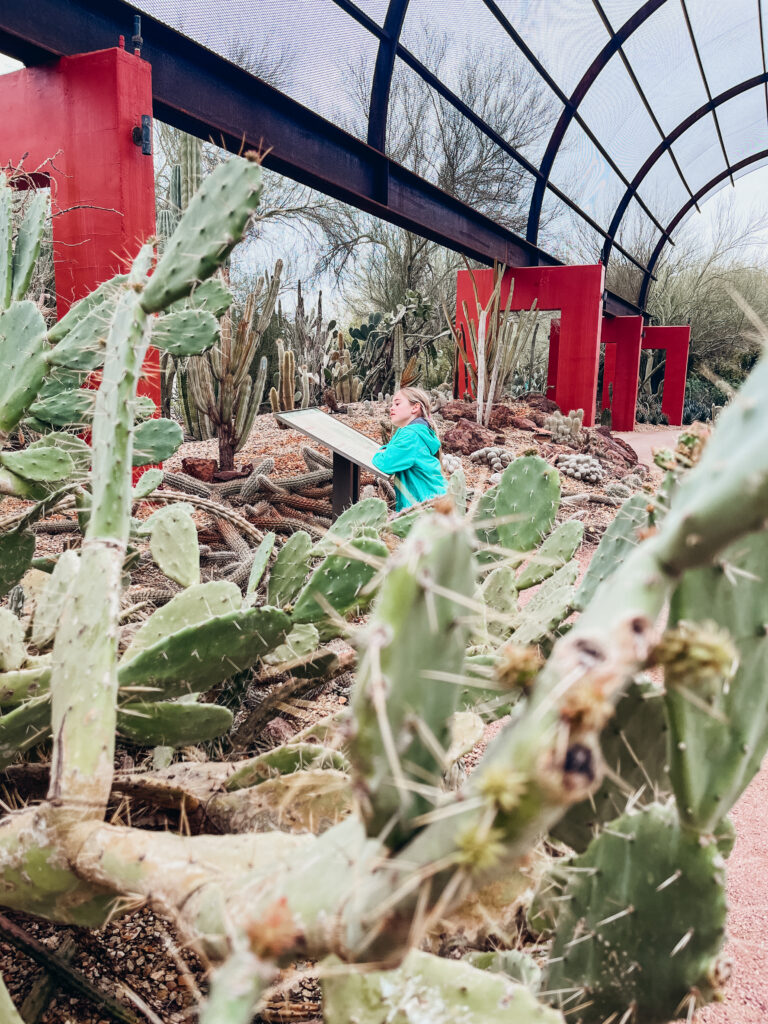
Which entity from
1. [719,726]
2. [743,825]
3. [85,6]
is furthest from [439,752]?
[85,6]

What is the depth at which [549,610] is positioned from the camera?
1.44 m

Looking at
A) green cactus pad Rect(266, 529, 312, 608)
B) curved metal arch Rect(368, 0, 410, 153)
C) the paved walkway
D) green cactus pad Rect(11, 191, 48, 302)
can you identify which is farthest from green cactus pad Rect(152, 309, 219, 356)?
the paved walkway

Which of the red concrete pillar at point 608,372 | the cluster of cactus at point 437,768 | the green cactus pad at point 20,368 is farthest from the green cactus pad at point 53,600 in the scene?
the red concrete pillar at point 608,372

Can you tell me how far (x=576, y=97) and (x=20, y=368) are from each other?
9.50 m

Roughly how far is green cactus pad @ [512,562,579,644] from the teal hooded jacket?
1812mm

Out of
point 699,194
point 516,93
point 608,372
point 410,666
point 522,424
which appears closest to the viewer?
point 410,666

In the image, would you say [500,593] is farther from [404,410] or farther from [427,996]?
[404,410]

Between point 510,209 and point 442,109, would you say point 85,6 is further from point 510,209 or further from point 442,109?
point 510,209

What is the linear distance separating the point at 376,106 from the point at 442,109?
3.59 m

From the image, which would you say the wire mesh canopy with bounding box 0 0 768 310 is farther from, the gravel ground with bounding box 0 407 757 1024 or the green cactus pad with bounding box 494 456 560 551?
the gravel ground with bounding box 0 407 757 1024

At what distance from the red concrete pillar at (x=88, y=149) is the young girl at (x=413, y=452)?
3.62 ft

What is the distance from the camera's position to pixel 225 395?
528 centimetres

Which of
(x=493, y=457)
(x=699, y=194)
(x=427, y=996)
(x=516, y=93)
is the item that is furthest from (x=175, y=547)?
(x=699, y=194)

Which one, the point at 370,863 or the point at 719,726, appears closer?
the point at 370,863
